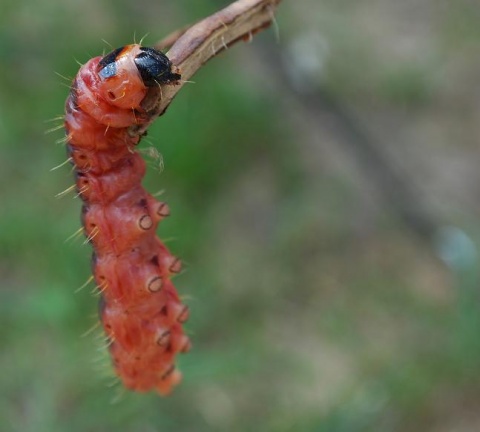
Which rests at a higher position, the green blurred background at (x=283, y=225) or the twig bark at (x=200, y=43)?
the green blurred background at (x=283, y=225)

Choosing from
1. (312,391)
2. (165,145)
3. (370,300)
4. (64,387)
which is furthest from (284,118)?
(64,387)

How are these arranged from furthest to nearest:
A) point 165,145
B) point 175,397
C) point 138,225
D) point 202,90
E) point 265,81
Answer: point 265,81 → point 202,90 → point 165,145 → point 175,397 → point 138,225

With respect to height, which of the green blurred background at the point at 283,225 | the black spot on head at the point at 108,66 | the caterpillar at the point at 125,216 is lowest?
the caterpillar at the point at 125,216

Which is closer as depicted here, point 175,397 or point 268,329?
point 175,397

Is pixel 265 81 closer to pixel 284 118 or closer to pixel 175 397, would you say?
pixel 284 118

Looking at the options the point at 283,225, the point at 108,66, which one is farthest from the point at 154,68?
the point at 283,225

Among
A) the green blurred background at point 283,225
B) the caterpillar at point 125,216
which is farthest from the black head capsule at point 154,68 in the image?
the green blurred background at point 283,225

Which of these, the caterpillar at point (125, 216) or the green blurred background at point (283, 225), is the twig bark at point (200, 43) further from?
the green blurred background at point (283, 225)
